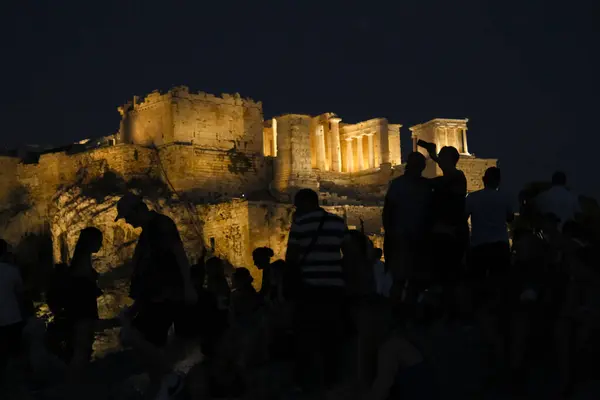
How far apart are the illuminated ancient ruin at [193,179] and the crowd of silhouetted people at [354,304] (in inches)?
1031

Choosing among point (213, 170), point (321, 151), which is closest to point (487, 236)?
point (213, 170)

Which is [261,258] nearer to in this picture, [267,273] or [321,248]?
[267,273]

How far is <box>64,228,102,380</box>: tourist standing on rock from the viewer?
30.9ft

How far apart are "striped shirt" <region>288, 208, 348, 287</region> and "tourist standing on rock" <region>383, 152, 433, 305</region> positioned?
180 cm

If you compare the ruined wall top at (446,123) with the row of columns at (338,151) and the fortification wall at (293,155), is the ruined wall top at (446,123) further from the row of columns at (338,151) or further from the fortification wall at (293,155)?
the fortification wall at (293,155)

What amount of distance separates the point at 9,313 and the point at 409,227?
430cm

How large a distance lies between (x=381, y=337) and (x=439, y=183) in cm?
388

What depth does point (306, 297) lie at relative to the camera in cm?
773

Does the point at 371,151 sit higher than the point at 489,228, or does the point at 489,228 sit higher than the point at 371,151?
the point at 371,151

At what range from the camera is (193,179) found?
134ft

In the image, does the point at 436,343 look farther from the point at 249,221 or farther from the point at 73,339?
the point at 249,221

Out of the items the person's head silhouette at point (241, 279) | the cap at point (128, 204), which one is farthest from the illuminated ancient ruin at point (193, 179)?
the cap at point (128, 204)

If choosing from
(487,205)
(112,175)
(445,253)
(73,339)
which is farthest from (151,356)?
(112,175)

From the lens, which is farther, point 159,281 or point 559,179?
point 559,179
